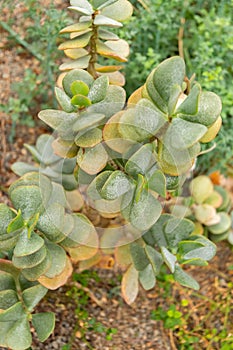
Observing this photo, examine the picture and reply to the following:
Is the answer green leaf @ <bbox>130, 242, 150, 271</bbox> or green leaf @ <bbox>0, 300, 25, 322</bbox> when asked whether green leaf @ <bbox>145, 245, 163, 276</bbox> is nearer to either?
green leaf @ <bbox>130, 242, 150, 271</bbox>

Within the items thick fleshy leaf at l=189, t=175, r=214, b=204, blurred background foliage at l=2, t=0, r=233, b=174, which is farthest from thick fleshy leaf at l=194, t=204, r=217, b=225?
blurred background foliage at l=2, t=0, r=233, b=174

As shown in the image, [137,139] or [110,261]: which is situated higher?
[137,139]

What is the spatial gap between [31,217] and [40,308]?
425 millimetres

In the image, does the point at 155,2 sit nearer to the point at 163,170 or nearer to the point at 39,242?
the point at 163,170

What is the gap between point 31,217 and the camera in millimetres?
1095

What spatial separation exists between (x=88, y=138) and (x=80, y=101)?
81 millimetres

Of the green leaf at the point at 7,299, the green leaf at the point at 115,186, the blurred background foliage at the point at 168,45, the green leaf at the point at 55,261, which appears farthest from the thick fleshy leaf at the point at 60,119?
the blurred background foliage at the point at 168,45

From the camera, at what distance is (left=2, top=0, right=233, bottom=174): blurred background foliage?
1538mm

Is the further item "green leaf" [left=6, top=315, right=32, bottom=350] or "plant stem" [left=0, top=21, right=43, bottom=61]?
"plant stem" [left=0, top=21, right=43, bottom=61]

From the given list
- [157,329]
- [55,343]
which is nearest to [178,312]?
[157,329]

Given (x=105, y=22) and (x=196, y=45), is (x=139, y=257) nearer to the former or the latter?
(x=105, y=22)

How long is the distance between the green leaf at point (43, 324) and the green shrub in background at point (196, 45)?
0.68 meters

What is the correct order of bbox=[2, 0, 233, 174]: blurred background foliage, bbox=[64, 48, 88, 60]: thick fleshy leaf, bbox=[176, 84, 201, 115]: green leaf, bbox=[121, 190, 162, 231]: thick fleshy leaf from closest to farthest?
bbox=[176, 84, 201, 115]: green leaf, bbox=[121, 190, 162, 231]: thick fleshy leaf, bbox=[64, 48, 88, 60]: thick fleshy leaf, bbox=[2, 0, 233, 174]: blurred background foliage

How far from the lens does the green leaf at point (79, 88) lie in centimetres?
104
